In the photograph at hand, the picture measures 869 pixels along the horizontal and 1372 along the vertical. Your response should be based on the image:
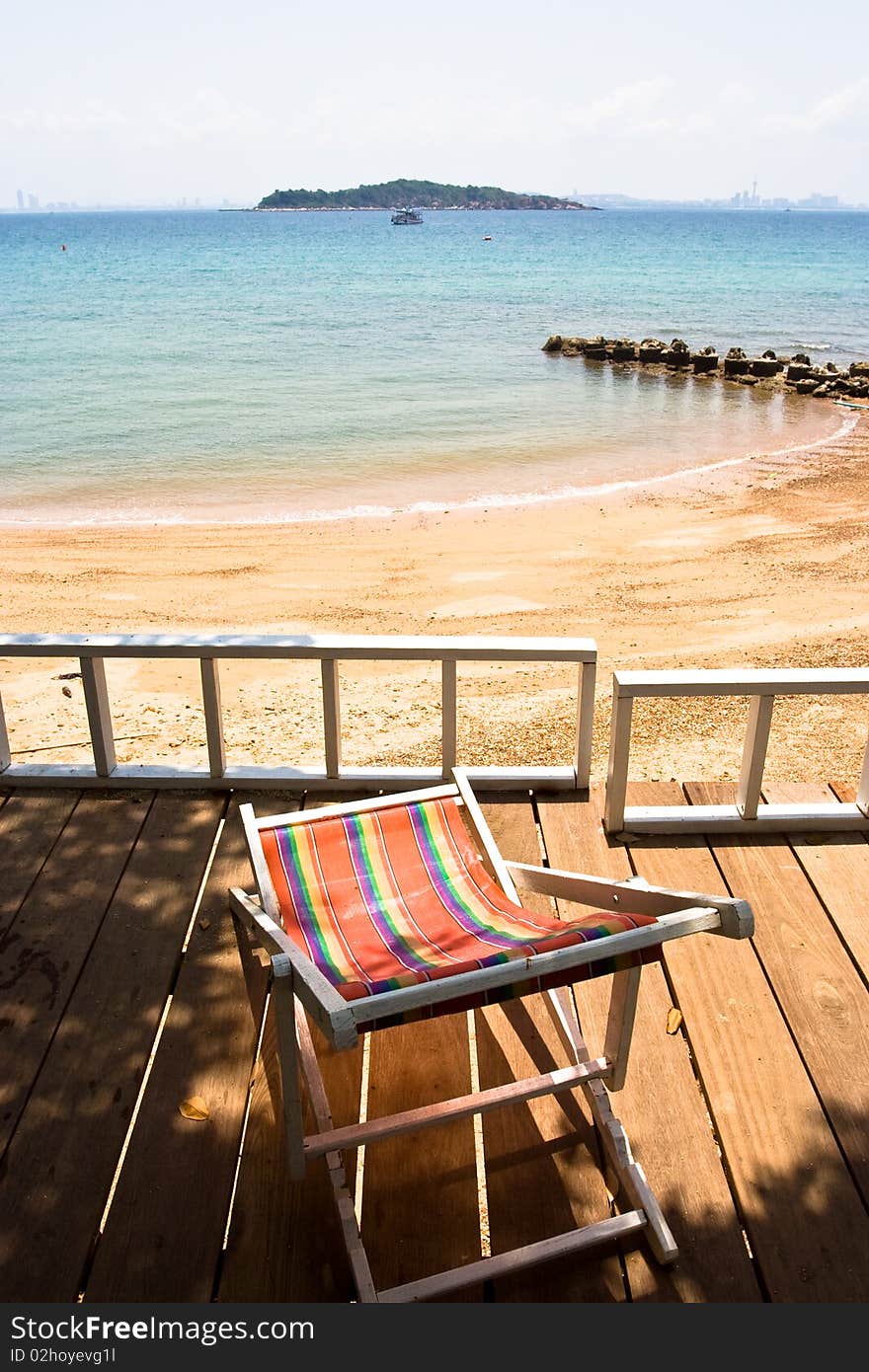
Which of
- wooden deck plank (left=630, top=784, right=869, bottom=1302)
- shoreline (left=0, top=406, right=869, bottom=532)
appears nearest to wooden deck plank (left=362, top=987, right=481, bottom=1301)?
wooden deck plank (left=630, top=784, right=869, bottom=1302)

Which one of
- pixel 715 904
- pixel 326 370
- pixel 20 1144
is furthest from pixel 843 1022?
pixel 326 370

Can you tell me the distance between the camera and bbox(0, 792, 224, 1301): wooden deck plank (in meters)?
2.18

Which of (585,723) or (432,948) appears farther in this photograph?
(585,723)

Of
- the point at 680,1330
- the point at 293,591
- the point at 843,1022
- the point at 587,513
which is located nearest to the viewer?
the point at 680,1330

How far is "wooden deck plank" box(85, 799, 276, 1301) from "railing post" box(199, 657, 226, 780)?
2.67 ft

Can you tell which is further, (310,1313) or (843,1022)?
(843,1022)

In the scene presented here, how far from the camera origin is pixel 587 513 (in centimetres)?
1283

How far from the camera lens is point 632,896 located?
2.36 metres

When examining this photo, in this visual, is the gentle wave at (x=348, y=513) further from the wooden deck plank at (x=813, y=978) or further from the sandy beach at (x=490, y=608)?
the wooden deck plank at (x=813, y=978)

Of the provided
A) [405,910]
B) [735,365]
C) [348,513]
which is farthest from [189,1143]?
[735,365]

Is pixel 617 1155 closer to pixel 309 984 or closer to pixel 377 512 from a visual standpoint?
pixel 309 984

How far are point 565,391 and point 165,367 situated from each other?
9151mm

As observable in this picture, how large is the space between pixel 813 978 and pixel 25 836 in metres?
2.51

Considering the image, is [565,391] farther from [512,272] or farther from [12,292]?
[512,272]
